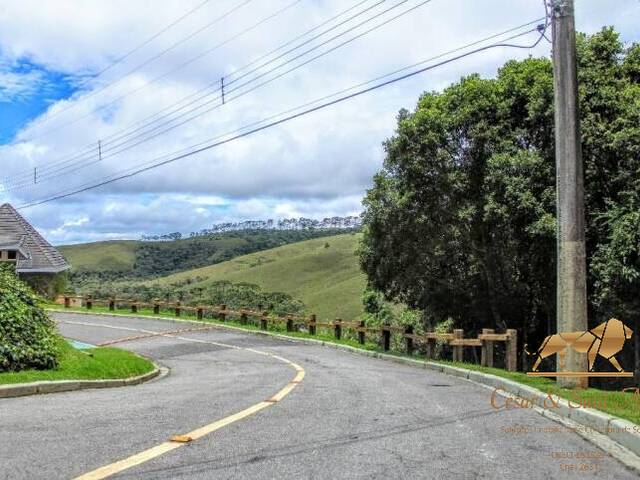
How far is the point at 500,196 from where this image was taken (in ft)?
68.2

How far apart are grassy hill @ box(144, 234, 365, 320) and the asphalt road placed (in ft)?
348

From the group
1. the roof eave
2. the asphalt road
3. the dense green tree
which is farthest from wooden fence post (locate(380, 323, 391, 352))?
the roof eave

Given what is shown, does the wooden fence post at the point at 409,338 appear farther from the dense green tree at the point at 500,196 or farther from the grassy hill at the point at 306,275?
the grassy hill at the point at 306,275

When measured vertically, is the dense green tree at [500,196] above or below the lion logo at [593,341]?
above

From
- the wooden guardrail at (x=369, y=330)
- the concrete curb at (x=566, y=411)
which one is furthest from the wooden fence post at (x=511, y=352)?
the concrete curb at (x=566, y=411)

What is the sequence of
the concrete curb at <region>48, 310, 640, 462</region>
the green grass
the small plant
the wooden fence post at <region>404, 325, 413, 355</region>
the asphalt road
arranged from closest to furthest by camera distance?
1. the asphalt road
2. the concrete curb at <region>48, 310, 640, 462</region>
3. the green grass
4. the wooden fence post at <region>404, 325, 413, 355</region>
5. the small plant

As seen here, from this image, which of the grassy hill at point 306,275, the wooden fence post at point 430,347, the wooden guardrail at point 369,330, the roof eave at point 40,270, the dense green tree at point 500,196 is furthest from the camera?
the grassy hill at point 306,275

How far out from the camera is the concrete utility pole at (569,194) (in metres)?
11.6

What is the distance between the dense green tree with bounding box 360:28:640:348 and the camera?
1847cm

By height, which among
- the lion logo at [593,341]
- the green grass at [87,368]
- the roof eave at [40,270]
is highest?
the roof eave at [40,270]

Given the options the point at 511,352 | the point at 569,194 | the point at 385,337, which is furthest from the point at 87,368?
the point at 385,337

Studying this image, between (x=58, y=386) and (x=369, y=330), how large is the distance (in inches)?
584

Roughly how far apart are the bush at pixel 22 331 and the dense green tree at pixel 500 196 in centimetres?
1344

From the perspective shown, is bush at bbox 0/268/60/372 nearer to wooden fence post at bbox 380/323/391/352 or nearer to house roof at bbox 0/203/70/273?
wooden fence post at bbox 380/323/391/352
